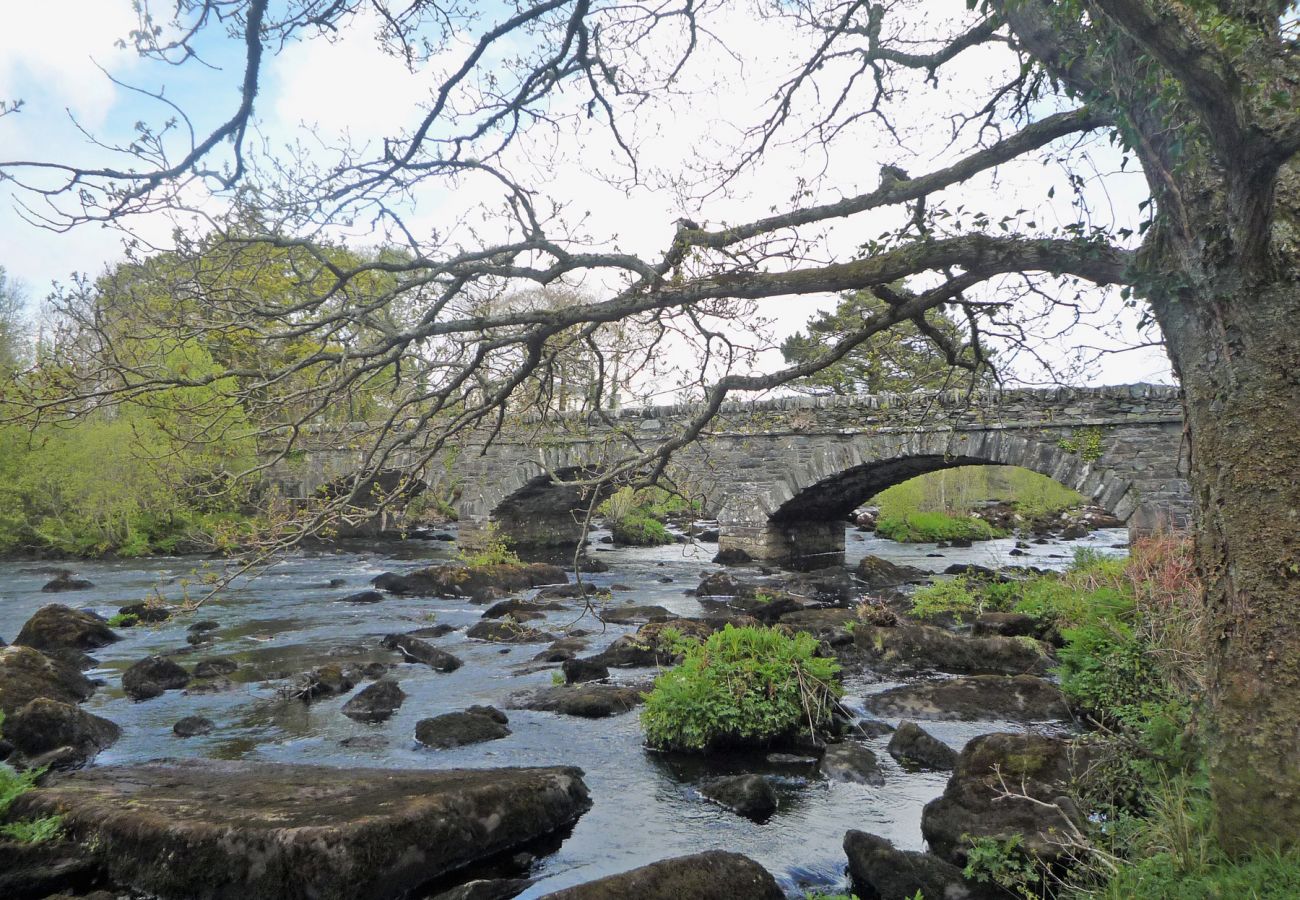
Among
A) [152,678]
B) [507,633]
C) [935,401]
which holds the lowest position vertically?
[507,633]

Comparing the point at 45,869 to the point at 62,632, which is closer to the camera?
the point at 45,869

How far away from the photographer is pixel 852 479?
2083cm

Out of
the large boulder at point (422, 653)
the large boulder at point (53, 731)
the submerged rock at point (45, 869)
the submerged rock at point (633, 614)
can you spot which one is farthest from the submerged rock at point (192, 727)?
the submerged rock at point (633, 614)

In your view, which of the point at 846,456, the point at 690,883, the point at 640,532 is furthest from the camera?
the point at 640,532

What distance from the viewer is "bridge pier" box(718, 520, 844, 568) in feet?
72.0

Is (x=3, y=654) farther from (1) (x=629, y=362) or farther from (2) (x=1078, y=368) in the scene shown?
(2) (x=1078, y=368)

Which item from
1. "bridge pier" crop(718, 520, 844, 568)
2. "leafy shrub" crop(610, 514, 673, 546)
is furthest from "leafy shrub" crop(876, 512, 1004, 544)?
"leafy shrub" crop(610, 514, 673, 546)

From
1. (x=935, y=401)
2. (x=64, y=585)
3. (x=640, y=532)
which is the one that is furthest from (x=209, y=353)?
(x=640, y=532)

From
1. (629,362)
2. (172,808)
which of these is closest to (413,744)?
(172,808)

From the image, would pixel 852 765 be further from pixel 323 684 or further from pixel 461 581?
pixel 461 581

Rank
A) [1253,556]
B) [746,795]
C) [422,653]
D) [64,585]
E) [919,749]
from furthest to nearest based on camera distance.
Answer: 1. [64,585]
2. [422,653]
3. [919,749]
4. [746,795]
5. [1253,556]

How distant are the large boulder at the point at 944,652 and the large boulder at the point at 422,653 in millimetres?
5135

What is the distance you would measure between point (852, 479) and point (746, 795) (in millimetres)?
14836

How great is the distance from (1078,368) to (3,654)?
1010cm
